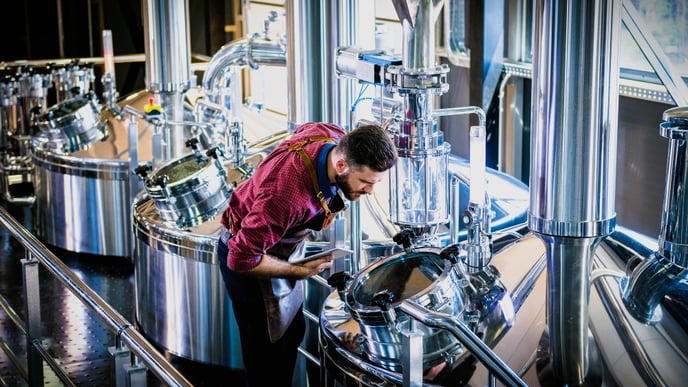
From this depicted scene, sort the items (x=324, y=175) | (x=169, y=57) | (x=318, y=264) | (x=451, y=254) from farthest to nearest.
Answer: (x=169, y=57) < (x=318, y=264) < (x=324, y=175) < (x=451, y=254)

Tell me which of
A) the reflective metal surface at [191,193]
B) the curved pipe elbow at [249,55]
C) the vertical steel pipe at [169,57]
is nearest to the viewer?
the reflective metal surface at [191,193]

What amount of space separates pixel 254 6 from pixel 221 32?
32.5 inches

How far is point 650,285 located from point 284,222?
1.11 metres

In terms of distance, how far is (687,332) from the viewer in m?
2.41

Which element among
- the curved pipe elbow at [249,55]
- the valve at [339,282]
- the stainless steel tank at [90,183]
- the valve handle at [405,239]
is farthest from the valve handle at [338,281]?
the stainless steel tank at [90,183]

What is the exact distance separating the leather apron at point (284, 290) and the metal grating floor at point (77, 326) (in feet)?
3.56

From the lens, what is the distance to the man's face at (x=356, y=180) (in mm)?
2971

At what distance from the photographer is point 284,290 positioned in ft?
11.3

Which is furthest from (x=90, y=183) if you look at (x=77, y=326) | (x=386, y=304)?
(x=386, y=304)

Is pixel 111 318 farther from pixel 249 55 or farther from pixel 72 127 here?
pixel 72 127

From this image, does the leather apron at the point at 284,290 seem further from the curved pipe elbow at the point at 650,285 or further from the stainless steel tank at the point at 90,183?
the stainless steel tank at the point at 90,183

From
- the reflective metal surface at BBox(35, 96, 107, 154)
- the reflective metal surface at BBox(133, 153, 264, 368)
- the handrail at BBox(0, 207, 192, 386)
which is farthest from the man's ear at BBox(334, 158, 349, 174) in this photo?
the reflective metal surface at BBox(35, 96, 107, 154)

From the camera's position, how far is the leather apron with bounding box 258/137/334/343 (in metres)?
3.37

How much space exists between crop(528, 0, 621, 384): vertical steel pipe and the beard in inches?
25.0
